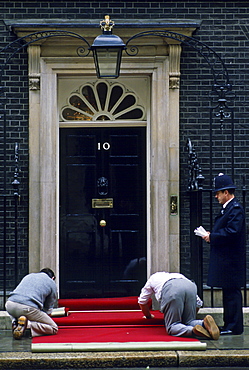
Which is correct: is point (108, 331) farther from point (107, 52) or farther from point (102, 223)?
point (107, 52)

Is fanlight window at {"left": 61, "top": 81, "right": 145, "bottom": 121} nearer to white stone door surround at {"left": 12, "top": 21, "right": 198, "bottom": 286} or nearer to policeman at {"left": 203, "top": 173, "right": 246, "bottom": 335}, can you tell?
white stone door surround at {"left": 12, "top": 21, "right": 198, "bottom": 286}

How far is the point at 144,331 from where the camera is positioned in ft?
30.3

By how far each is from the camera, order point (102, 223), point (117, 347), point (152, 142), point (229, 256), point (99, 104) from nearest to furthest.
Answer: point (117, 347), point (229, 256), point (152, 142), point (102, 223), point (99, 104)

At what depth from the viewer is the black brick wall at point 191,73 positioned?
1082cm

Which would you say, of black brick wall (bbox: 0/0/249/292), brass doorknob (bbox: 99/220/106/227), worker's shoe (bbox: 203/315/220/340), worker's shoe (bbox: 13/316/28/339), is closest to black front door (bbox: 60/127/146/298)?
brass doorknob (bbox: 99/220/106/227)

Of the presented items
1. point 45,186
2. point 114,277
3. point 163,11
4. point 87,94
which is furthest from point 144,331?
point 163,11

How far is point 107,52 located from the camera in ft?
30.7

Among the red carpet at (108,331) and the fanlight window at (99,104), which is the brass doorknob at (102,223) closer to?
the red carpet at (108,331)

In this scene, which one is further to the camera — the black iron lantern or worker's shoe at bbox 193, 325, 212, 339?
the black iron lantern

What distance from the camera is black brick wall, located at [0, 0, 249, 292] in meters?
10.8

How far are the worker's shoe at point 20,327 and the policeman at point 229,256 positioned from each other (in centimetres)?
231


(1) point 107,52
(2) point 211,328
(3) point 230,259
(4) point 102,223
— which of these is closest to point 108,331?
(2) point 211,328

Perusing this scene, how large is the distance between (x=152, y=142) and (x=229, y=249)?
241cm

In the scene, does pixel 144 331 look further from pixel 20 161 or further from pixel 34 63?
pixel 34 63
